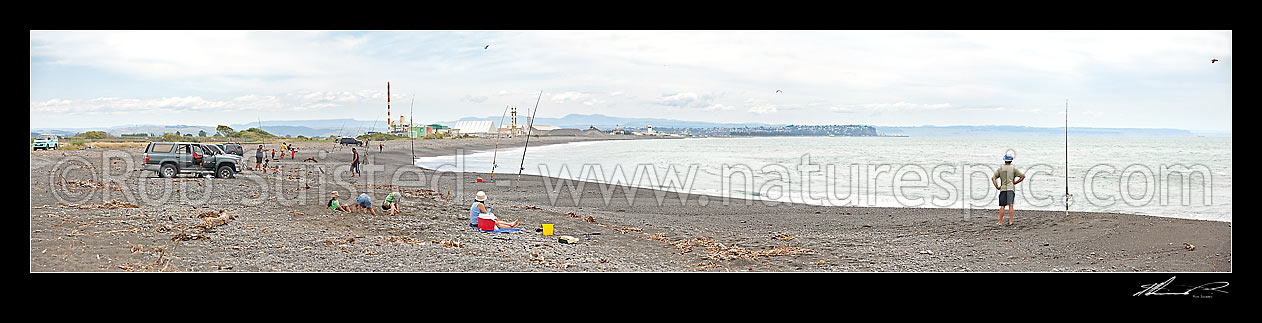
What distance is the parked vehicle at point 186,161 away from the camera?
1633 cm

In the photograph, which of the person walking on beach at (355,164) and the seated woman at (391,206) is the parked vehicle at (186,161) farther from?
the seated woman at (391,206)

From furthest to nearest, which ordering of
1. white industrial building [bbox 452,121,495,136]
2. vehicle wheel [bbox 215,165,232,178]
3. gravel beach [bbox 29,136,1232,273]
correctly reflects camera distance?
white industrial building [bbox 452,121,495,136], vehicle wheel [bbox 215,165,232,178], gravel beach [bbox 29,136,1232,273]

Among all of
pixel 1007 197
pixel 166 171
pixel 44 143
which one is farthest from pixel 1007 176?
pixel 44 143

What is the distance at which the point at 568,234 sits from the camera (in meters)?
9.66

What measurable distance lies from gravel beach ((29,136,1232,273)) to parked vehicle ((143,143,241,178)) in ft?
7.11

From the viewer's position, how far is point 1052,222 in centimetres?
1086

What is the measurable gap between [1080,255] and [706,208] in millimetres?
6309

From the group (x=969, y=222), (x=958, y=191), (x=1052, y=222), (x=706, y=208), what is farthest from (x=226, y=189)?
(x=958, y=191)

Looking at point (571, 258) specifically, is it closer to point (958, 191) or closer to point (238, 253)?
point (238, 253)

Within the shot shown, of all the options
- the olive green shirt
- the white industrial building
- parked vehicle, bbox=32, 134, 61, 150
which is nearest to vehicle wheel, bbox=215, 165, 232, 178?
the olive green shirt

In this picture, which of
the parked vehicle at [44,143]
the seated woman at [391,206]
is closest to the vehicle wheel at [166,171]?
the seated woman at [391,206]

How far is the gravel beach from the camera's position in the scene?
7348mm

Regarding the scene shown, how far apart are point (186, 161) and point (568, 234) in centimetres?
1088

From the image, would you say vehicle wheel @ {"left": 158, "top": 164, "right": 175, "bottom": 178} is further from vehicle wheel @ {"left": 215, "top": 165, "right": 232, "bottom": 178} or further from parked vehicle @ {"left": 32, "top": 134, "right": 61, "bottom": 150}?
parked vehicle @ {"left": 32, "top": 134, "right": 61, "bottom": 150}
